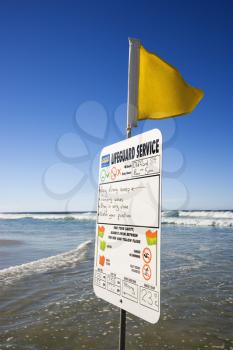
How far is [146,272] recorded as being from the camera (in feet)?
8.99

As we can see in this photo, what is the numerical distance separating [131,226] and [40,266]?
9.10 meters

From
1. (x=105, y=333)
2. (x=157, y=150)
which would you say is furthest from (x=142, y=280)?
(x=105, y=333)

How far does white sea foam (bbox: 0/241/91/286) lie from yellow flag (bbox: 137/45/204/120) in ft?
23.3

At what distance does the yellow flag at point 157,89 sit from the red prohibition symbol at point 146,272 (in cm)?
156

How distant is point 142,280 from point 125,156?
1163mm

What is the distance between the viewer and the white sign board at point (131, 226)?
106 inches

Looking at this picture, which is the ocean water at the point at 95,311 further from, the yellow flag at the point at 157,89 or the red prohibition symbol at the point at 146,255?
the yellow flag at the point at 157,89

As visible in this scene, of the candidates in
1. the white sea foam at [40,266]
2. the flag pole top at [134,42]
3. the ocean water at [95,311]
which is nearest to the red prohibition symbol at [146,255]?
the flag pole top at [134,42]

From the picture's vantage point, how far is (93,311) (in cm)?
655

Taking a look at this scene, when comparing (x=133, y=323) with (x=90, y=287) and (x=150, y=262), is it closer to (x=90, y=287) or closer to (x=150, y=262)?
(x=90, y=287)

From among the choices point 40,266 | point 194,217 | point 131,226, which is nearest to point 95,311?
point 131,226

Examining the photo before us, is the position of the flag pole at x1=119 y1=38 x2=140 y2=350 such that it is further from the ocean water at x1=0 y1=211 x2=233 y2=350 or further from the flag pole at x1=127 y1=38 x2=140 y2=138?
the ocean water at x1=0 y1=211 x2=233 y2=350

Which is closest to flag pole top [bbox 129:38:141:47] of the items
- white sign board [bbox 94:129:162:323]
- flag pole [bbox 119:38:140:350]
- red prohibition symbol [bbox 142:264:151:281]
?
flag pole [bbox 119:38:140:350]

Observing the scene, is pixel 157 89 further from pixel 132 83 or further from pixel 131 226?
pixel 131 226
